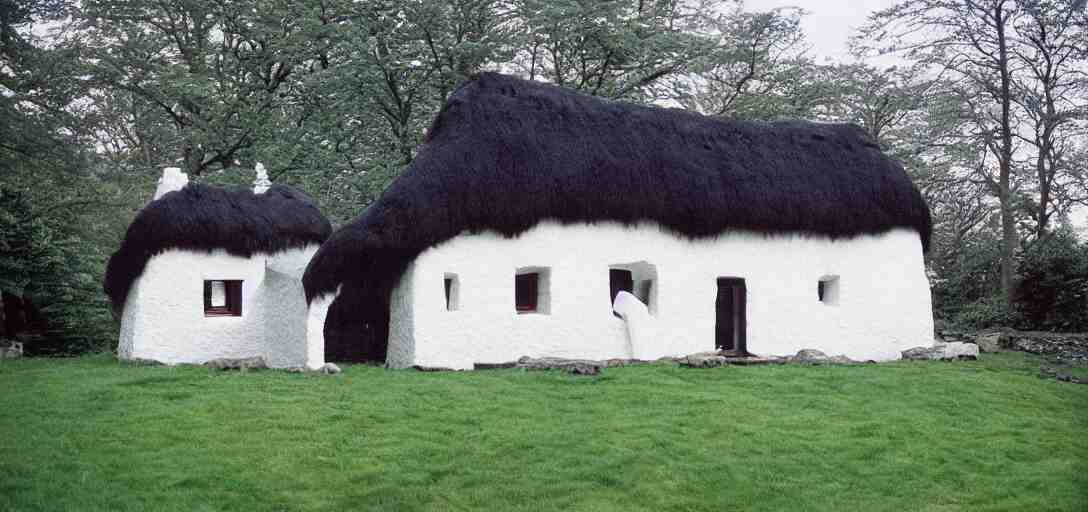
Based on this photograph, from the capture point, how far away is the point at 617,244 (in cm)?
1750

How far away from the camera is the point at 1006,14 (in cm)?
2664

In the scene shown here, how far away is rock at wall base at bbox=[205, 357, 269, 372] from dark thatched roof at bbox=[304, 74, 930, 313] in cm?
162

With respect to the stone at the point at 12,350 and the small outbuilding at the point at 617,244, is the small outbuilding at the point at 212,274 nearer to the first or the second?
the small outbuilding at the point at 617,244

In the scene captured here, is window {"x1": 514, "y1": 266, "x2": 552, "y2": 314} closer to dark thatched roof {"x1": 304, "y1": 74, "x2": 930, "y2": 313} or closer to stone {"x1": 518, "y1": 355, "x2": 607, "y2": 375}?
dark thatched roof {"x1": 304, "y1": 74, "x2": 930, "y2": 313}

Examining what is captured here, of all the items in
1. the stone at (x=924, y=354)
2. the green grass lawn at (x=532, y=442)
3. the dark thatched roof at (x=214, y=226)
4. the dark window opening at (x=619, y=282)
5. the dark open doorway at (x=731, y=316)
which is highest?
the dark thatched roof at (x=214, y=226)

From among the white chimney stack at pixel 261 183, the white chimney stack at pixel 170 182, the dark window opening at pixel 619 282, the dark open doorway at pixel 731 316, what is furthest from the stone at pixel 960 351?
the white chimney stack at pixel 170 182

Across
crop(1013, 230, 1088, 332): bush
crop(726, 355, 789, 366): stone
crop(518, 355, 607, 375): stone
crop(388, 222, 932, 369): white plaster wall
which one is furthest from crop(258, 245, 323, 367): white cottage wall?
crop(1013, 230, 1088, 332): bush

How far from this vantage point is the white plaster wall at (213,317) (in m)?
17.3

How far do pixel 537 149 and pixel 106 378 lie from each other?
745 centimetres

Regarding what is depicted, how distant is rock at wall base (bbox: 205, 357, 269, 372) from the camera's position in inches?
639

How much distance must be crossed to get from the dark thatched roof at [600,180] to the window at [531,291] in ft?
3.32

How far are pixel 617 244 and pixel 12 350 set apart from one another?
12552mm

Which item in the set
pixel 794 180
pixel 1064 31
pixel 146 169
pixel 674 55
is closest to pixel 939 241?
pixel 1064 31

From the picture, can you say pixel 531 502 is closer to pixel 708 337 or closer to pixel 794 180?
pixel 708 337
